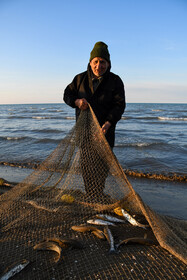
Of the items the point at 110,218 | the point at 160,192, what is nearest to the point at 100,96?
the point at 110,218

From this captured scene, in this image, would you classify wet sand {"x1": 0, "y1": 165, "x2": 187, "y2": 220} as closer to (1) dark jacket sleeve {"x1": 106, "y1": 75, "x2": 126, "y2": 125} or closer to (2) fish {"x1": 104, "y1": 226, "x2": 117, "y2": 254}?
(2) fish {"x1": 104, "y1": 226, "x2": 117, "y2": 254}

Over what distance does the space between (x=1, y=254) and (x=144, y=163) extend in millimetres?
6587

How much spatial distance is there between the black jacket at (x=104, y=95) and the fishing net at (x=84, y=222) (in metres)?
0.28

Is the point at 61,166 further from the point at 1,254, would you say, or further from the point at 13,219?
the point at 1,254

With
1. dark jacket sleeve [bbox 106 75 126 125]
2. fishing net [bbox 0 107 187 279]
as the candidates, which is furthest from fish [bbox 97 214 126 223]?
dark jacket sleeve [bbox 106 75 126 125]

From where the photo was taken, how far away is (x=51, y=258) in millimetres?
2658

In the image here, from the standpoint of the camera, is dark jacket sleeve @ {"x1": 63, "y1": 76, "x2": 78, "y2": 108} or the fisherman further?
dark jacket sleeve @ {"x1": 63, "y1": 76, "x2": 78, "y2": 108}

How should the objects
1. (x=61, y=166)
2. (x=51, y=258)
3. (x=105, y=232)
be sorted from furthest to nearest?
(x=61, y=166)
(x=105, y=232)
(x=51, y=258)

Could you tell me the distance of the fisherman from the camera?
12.9 ft

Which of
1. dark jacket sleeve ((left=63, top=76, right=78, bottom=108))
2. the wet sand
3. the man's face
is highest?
the man's face

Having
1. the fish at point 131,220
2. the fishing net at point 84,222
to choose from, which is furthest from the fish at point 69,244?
the fish at point 131,220

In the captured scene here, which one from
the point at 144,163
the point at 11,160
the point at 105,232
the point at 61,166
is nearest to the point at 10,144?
the point at 11,160

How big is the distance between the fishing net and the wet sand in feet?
3.25

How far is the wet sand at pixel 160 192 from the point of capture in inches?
189
